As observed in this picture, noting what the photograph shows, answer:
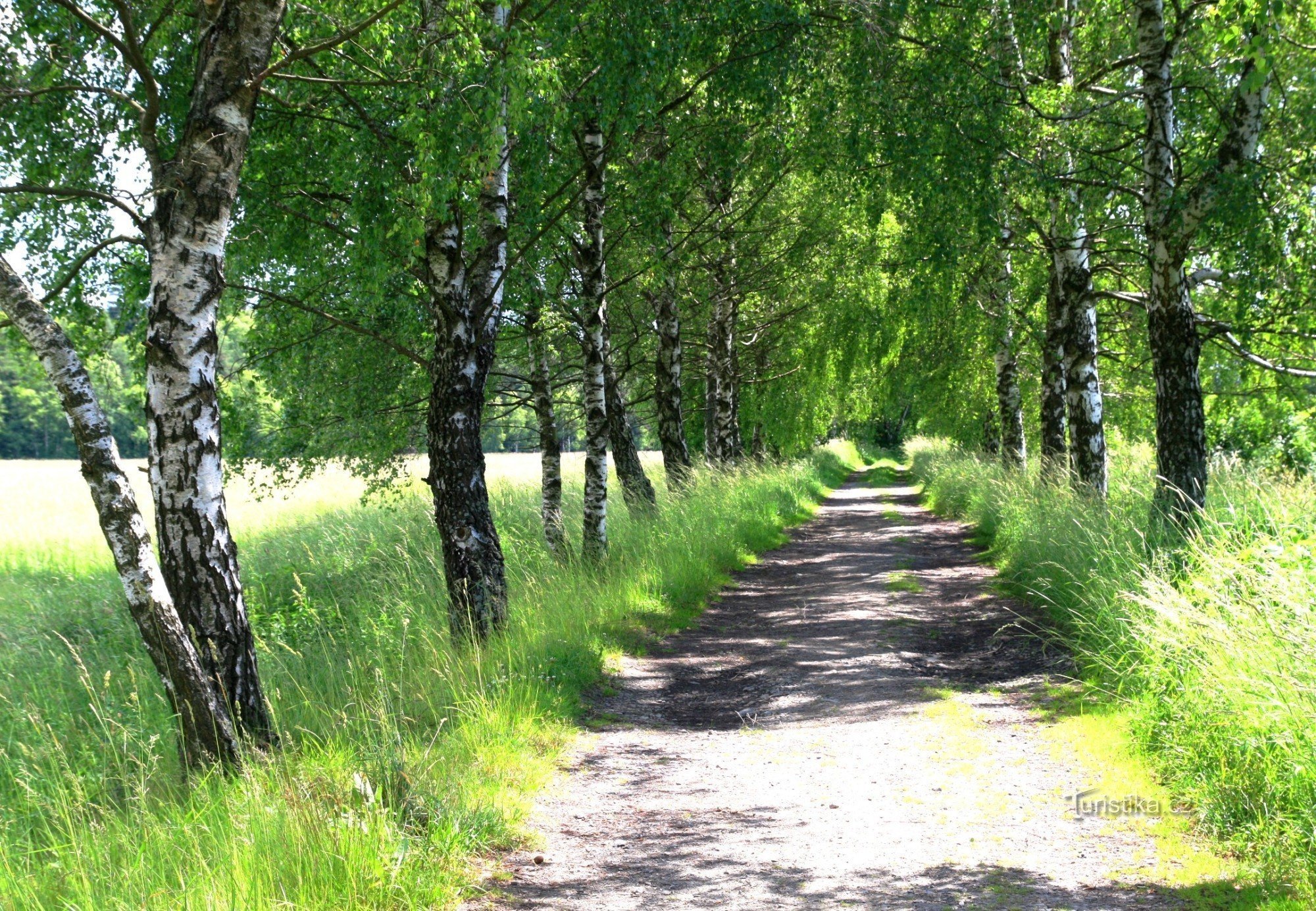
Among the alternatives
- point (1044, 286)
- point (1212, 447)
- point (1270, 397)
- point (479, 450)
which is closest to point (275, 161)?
point (479, 450)

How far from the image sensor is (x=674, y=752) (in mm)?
6434

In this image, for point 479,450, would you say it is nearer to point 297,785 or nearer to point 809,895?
point 297,785

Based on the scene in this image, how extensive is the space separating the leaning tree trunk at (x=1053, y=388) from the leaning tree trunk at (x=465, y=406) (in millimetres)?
9069

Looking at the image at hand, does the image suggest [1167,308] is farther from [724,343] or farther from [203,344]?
[724,343]

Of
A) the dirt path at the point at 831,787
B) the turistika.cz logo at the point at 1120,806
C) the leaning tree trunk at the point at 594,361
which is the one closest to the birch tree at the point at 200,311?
the dirt path at the point at 831,787

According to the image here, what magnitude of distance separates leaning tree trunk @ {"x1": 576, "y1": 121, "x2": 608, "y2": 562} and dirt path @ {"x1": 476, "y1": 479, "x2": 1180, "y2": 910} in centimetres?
218

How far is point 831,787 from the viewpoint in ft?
18.3

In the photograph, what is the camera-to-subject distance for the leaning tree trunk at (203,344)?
4938 millimetres

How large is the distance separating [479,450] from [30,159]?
13.6 feet

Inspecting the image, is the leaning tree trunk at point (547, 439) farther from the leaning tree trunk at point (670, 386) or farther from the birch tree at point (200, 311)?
the birch tree at point (200, 311)

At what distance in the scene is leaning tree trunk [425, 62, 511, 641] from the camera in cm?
786

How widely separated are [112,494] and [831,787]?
4.15 metres

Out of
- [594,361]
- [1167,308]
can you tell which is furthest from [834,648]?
[594,361]

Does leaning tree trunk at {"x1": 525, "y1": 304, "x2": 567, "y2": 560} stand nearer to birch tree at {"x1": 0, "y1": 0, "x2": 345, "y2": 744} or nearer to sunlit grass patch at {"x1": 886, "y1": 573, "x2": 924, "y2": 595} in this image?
sunlit grass patch at {"x1": 886, "y1": 573, "x2": 924, "y2": 595}
